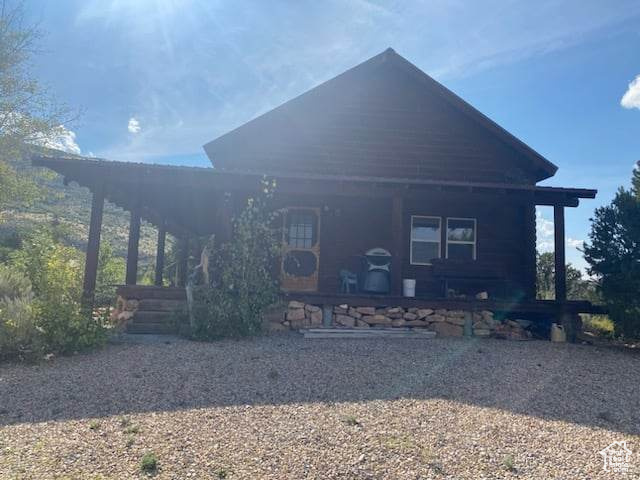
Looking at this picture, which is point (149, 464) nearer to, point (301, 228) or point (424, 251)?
point (301, 228)

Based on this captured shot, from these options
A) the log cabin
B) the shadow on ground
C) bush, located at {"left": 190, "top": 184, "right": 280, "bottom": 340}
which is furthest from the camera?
the log cabin

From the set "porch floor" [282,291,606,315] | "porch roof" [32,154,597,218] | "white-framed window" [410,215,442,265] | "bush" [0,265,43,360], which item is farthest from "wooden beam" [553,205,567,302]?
"bush" [0,265,43,360]

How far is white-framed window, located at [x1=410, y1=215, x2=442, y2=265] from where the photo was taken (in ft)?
39.2

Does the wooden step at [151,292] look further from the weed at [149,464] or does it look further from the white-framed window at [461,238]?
the white-framed window at [461,238]

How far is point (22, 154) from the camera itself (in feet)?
47.4

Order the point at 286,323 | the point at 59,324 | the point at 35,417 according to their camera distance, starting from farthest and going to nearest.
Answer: the point at 286,323 < the point at 59,324 < the point at 35,417

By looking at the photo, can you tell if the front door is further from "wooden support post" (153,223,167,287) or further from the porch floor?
"wooden support post" (153,223,167,287)

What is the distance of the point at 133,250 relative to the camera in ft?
31.1

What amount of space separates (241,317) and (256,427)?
377 cm

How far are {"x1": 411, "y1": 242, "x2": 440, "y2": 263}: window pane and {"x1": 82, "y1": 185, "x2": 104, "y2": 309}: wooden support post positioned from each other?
745 cm

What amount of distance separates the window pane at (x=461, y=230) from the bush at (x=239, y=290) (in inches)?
214

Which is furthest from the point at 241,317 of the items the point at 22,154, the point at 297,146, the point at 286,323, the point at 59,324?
the point at 22,154

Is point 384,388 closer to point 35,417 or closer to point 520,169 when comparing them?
point 35,417

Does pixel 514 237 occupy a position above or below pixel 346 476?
above
